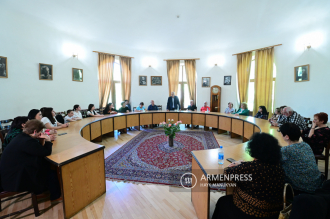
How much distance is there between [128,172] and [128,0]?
4070 millimetres

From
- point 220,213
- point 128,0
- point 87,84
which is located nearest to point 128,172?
point 220,213

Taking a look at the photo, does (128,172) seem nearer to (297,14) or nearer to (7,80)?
(7,80)

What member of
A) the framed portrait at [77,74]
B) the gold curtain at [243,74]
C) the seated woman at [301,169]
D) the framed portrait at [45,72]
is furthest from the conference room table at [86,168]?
the gold curtain at [243,74]

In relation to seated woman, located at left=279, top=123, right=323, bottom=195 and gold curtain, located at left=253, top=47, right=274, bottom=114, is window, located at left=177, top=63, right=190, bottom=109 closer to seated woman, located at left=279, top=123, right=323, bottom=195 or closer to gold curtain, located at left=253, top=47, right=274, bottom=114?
gold curtain, located at left=253, top=47, right=274, bottom=114

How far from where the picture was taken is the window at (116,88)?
302 inches

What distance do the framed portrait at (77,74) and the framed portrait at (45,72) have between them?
842 mm

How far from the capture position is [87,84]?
662 centimetres

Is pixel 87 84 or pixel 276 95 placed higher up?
pixel 87 84

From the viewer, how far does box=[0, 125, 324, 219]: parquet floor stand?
6.51 ft

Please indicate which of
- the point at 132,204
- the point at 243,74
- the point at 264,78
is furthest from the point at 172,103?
the point at 132,204

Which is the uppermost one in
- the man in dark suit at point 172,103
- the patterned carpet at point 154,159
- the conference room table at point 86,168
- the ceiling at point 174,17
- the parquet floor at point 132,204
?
the ceiling at point 174,17

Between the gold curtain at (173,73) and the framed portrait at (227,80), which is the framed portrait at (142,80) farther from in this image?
the framed portrait at (227,80)

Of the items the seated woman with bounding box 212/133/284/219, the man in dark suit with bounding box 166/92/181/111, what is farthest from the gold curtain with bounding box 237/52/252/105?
the seated woman with bounding box 212/133/284/219

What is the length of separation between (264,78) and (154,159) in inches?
222
